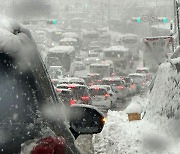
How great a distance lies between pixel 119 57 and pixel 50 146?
4586 cm

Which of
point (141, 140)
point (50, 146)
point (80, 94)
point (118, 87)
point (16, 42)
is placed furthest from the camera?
point (118, 87)

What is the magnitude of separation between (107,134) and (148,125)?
10.4 ft

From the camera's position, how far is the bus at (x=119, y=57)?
4725 centimetres

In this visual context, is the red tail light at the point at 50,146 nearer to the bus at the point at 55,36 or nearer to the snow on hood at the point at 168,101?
the snow on hood at the point at 168,101

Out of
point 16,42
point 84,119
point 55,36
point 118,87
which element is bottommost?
point 55,36

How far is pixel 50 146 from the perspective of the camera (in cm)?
227

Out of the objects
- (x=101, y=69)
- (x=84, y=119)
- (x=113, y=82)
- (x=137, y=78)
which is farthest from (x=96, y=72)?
(x=84, y=119)

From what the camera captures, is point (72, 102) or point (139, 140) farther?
point (72, 102)

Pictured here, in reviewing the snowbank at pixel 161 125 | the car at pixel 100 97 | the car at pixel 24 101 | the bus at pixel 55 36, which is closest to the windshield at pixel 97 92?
the car at pixel 100 97

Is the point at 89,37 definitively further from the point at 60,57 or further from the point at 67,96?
the point at 67,96

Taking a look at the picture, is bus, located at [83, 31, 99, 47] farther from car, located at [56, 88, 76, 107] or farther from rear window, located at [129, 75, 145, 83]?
car, located at [56, 88, 76, 107]

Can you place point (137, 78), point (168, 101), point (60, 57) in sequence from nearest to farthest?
point (168, 101) < point (137, 78) < point (60, 57)

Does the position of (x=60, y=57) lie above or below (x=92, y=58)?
above

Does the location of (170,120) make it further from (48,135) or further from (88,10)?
(88,10)
